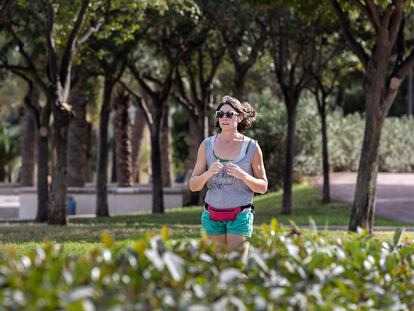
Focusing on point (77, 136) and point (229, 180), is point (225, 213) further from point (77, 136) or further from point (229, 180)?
point (77, 136)

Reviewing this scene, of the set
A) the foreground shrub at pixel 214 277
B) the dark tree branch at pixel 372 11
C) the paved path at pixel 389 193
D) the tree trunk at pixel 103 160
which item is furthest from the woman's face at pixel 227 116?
the tree trunk at pixel 103 160

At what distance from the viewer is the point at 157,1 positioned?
19.4 meters

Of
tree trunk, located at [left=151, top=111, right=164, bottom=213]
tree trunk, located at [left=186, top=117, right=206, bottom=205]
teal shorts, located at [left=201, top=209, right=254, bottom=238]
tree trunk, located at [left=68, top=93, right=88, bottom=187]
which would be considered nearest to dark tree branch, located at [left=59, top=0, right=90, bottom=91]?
tree trunk, located at [left=151, top=111, right=164, bottom=213]

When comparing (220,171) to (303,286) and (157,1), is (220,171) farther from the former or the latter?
(157,1)

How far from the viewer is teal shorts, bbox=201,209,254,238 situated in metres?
7.41

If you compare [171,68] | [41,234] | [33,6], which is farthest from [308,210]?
[41,234]

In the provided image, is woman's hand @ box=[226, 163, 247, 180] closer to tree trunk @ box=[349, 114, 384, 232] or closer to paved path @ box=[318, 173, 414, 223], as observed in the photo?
tree trunk @ box=[349, 114, 384, 232]

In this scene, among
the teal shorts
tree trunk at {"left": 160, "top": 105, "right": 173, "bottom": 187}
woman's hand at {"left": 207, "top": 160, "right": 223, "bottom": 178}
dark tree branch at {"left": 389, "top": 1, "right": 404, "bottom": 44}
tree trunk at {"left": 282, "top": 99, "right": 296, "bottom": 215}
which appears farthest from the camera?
tree trunk at {"left": 160, "top": 105, "right": 173, "bottom": 187}

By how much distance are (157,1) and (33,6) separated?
10.3 ft

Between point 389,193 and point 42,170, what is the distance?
1092cm

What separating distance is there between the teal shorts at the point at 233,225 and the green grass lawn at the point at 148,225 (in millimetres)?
517

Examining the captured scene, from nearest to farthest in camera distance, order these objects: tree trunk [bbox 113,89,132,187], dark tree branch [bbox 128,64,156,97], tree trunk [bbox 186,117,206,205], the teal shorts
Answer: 1. the teal shorts
2. dark tree branch [bbox 128,64,156,97]
3. tree trunk [bbox 186,117,206,205]
4. tree trunk [bbox 113,89,132,187]

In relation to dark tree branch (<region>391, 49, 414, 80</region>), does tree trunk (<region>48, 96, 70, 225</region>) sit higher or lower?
lower

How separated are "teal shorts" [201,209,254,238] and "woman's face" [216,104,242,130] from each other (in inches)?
27.0
